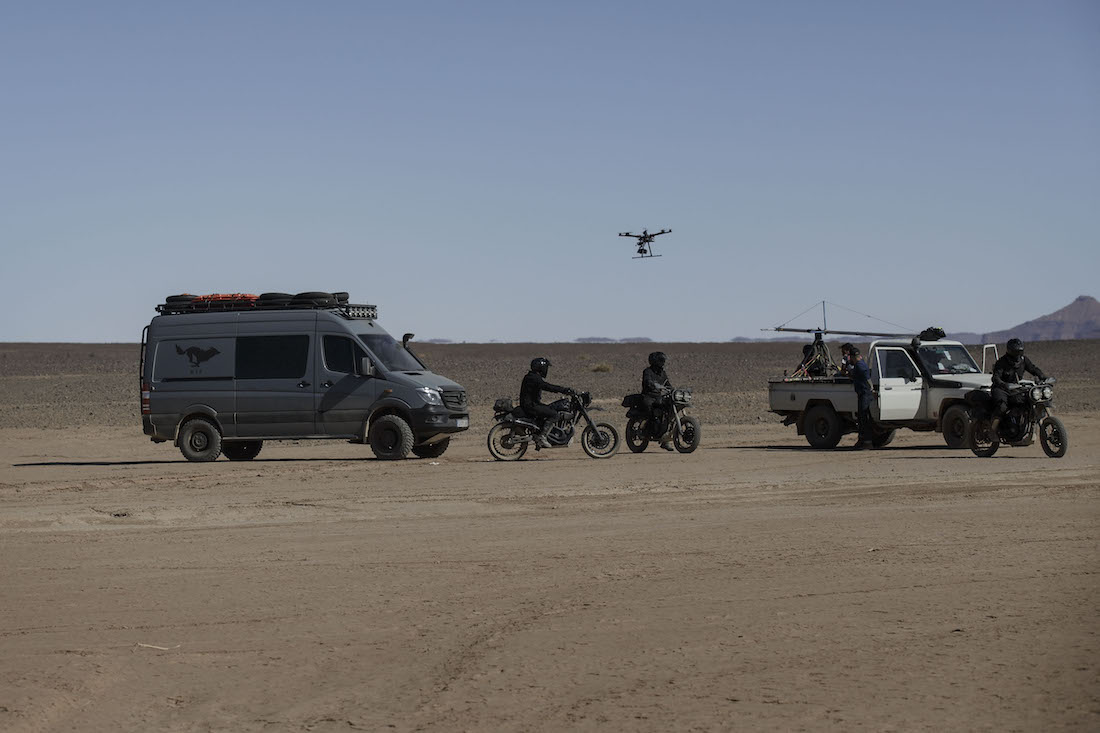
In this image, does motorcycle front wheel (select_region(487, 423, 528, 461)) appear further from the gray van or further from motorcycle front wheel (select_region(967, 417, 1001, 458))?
motorcycle front wheel (select_region(967, 417, 1001, 458))

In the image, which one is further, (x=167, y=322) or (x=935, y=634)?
(x=167, y=322)

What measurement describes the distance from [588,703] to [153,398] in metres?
17.0

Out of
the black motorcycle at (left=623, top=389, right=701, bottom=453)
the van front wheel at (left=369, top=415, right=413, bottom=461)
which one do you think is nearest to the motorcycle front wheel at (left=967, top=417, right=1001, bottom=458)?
the black motorcycle at (left=623, top=389, right=701, bottom=453)

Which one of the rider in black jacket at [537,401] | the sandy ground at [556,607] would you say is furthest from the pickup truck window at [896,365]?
the sandy ground at [556,607]

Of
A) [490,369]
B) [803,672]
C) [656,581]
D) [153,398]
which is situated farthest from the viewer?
[490,369]

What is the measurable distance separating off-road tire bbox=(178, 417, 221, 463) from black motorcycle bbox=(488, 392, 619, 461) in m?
4.52

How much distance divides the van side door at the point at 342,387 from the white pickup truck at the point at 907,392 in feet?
25.6

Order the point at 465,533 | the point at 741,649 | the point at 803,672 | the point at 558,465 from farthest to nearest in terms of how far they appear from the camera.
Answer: the point at 558,465
the point at 465,533
the point at 741,649
the point at 803,672

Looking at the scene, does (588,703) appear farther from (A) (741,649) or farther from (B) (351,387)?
(B) (351,387)

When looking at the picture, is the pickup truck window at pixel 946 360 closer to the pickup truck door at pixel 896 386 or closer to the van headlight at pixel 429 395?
the pickup truck door at pixel 896 386

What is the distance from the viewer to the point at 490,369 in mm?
68562

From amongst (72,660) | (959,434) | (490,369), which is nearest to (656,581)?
(72,660)

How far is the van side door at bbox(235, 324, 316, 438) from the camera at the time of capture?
838 inches

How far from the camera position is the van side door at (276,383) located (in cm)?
2128
